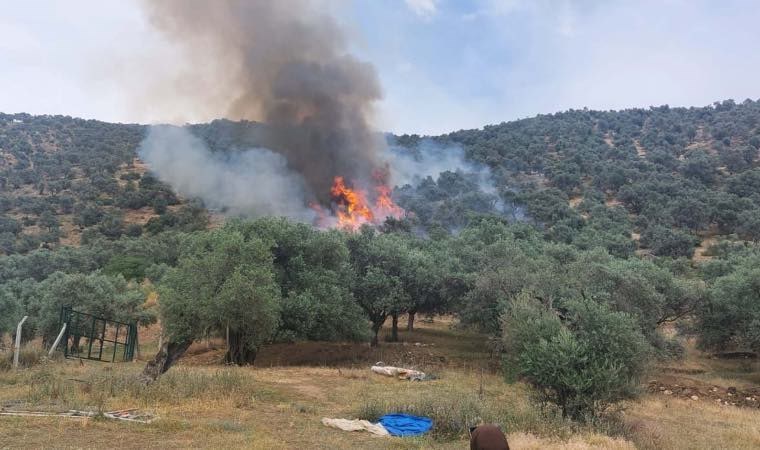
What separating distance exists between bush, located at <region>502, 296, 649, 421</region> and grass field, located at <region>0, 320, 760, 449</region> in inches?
34.2

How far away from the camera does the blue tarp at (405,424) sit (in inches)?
520

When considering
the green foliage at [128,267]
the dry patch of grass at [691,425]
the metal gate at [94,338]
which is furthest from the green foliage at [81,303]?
the dry patch of grass at [691,425]

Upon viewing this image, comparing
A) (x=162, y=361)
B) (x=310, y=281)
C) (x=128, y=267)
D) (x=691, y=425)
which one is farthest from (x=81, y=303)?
(x=691, y=425)

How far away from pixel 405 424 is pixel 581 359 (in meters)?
5.30

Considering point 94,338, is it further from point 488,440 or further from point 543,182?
point 543,182

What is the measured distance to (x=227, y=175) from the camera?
92.5m

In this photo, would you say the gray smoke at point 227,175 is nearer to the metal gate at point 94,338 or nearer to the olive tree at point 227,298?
the metal gate at point 94,338

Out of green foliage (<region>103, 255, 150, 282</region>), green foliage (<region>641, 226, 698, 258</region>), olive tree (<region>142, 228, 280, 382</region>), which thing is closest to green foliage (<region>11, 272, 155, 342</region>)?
olive tree (<region>142, 228, 280, 382</region>)

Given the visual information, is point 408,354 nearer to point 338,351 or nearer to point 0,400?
point 338,351

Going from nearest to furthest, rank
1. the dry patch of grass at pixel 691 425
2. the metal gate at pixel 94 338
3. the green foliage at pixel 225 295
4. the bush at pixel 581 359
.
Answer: the dry patch of grass at pixel 691 425, the bush at pixel 581 359, the metal gate at pixel 94 338, the green foliage at pixel 225 295

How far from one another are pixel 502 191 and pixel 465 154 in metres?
37.3

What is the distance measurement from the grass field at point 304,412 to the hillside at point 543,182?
45114mm

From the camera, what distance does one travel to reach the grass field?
1134 centimetres

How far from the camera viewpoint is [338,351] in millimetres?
30344
